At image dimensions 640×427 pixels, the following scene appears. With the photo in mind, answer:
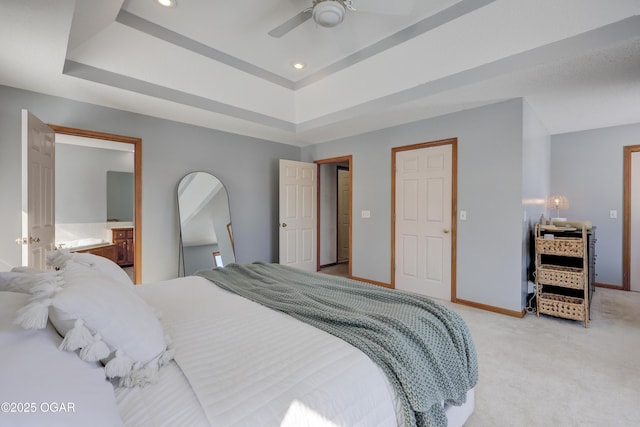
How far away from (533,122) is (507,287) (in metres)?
2.03

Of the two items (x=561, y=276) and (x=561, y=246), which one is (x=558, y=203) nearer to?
(x=561, y=246)

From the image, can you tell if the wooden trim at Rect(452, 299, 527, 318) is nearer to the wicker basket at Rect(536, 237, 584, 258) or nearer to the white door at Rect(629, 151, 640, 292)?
the wicker basket at Rect(536, 237, 584, 258)

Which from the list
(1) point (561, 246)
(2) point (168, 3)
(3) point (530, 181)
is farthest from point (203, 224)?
(1) point (561, 246)

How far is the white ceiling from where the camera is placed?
7.09ft

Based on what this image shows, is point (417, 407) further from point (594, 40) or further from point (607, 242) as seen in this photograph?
point (607, 242)

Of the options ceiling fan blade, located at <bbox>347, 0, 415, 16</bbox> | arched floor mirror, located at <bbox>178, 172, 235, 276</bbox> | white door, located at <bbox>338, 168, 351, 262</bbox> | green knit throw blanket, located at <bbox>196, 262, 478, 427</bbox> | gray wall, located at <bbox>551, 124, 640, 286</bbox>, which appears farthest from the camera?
white door, located at <bbox>338, 168, 351, 262</bbox>

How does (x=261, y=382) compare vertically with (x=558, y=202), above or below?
below

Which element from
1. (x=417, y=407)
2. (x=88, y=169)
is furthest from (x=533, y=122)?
(x=88, y=169)

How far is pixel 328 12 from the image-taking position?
7.27 ft

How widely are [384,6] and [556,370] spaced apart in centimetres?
299

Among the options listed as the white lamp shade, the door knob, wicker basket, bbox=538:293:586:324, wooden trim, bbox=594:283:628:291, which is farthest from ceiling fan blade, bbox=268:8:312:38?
wooden trim, bbox=594:283:628:291

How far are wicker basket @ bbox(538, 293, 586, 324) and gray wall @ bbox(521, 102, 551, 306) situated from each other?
0.56 ft

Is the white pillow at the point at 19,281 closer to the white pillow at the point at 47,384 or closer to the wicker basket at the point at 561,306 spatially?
the white pillow at the point at 47,384

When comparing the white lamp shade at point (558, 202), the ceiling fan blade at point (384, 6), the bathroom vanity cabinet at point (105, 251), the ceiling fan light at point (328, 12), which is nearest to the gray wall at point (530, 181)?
the white lamp shade at point (558, 202)
